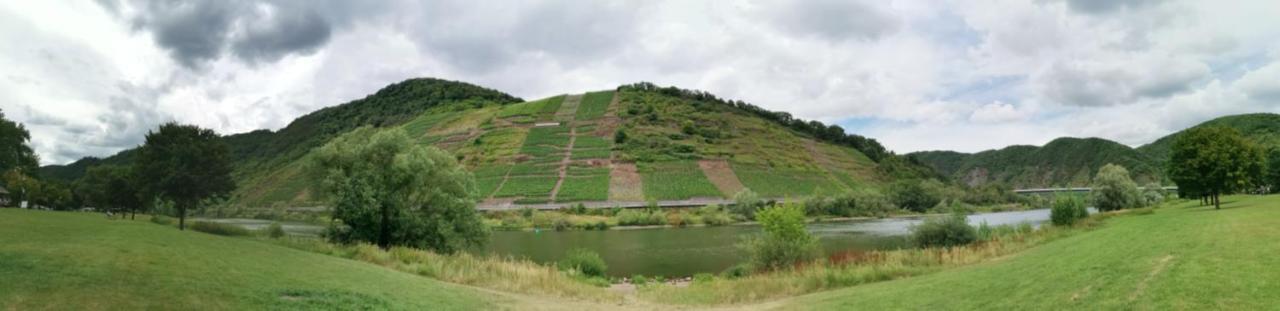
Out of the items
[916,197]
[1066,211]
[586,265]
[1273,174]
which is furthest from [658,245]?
[916,197]

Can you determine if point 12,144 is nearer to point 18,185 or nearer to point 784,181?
point 18,185

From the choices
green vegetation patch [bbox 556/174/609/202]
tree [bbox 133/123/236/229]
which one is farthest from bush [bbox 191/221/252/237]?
green vegetation patch [bbox 556/174/609/202]

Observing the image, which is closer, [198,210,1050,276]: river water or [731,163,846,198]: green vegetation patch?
[198,210,1050,276]: river water

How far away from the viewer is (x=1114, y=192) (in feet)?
233

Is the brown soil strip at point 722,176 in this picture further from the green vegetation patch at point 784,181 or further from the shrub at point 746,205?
the shrub at point 746,205

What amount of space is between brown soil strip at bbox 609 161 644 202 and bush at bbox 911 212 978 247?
3066 inches

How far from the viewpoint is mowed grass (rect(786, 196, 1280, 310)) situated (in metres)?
10.8

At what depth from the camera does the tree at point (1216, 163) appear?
122ft

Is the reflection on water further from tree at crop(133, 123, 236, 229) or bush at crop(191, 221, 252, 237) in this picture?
tree at crop(133, 123, 236, 229)

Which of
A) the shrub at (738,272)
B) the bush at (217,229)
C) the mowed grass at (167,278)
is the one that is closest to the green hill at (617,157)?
the bush at (217,229)

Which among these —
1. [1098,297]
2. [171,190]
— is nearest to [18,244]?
[1098,297]

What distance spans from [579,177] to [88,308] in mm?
118297

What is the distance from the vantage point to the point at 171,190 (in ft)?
144

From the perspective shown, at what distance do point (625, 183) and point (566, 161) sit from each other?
19041 mm
